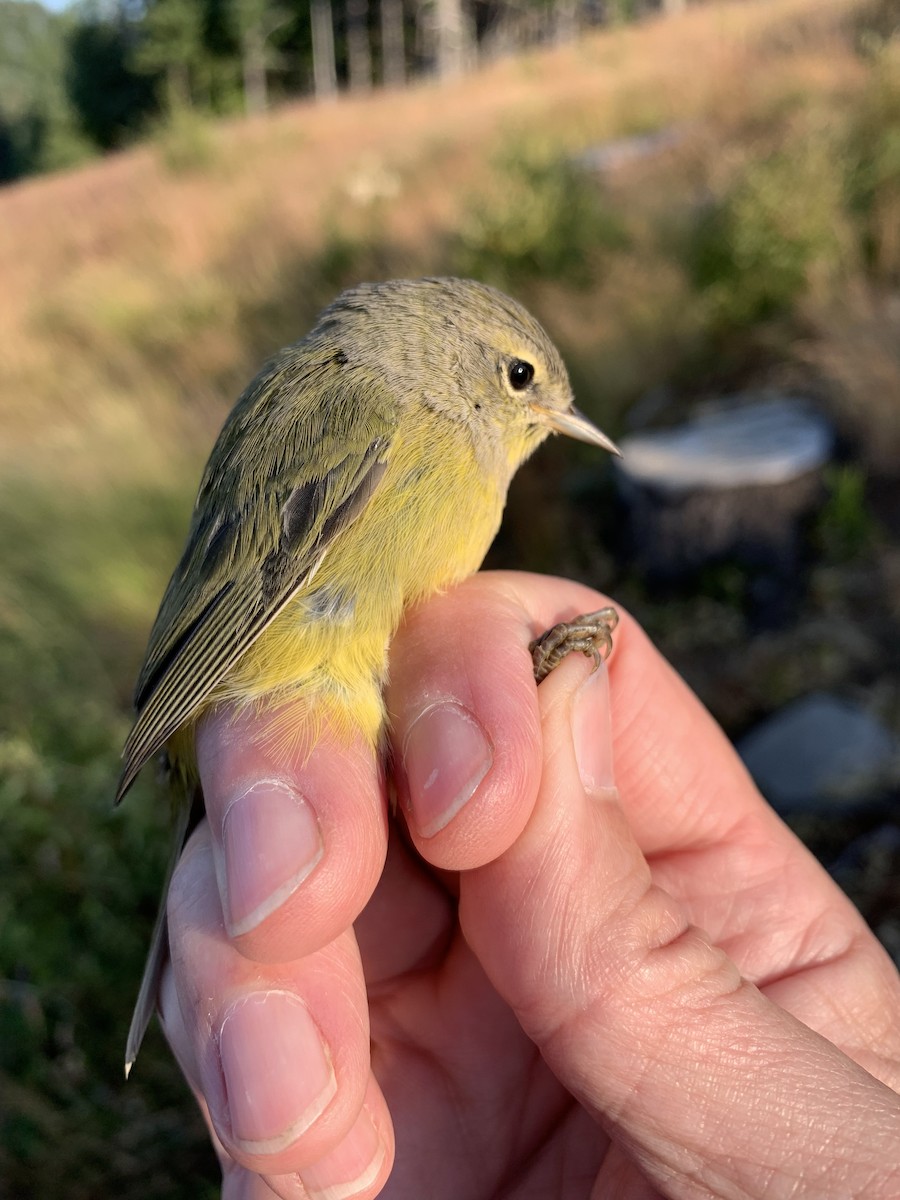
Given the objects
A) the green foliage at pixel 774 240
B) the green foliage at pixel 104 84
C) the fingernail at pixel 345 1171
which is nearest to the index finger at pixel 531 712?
the fingernail at pixel 345 1171

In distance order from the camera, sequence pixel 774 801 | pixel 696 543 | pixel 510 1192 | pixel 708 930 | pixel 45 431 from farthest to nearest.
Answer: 1. pixel 45 431
2. pixel 696 543
3. pixel 774 801
4. pixel 708 930
5. pixel 510 1192

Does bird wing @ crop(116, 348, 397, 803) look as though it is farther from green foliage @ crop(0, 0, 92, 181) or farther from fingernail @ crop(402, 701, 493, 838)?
green foliage @ crop(0, 0, 92, 181)

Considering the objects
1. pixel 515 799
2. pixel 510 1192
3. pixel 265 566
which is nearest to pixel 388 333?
pixel 265 566

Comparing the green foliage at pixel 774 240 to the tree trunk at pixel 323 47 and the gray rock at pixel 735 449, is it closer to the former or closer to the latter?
the gray rock at pixel 735 449

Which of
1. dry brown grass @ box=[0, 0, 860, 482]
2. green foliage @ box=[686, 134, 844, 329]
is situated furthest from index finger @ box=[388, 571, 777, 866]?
green foliage @ box=[686, 134, 844, 329]

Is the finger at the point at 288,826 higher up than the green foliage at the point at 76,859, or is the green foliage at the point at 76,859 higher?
the finger at the point at 288,826

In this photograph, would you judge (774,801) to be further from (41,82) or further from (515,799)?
(41,82)

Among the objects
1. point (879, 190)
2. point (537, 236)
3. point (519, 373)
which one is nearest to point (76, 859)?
point (519, 373)

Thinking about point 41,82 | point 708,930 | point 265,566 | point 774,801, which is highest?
point 41,82
